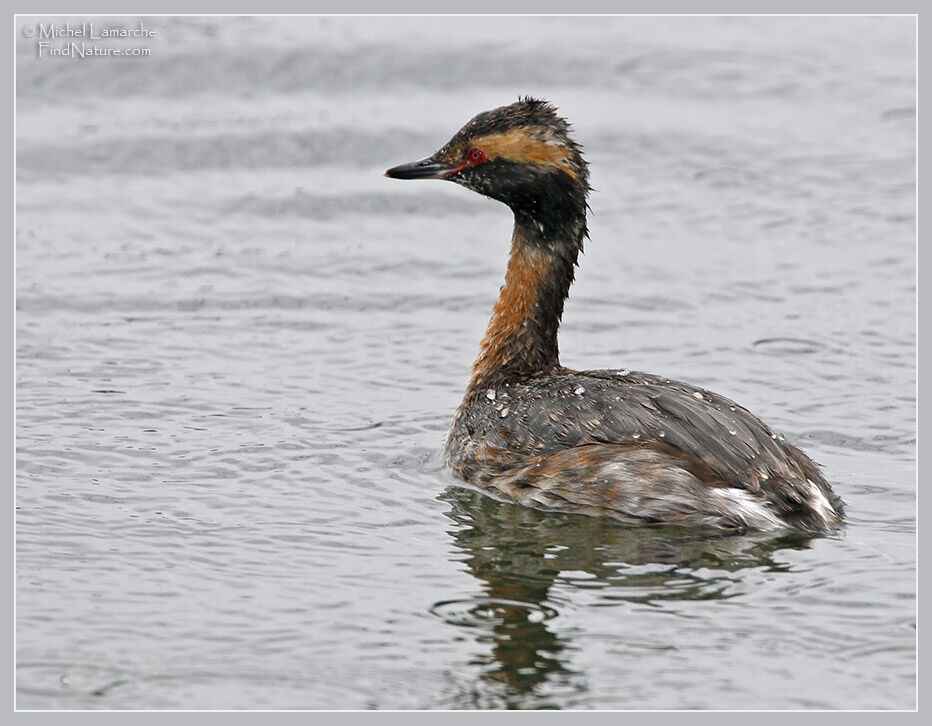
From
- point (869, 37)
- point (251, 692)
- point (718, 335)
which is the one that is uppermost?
point (869, 37)

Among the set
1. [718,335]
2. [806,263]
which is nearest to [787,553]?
A: [718,335]

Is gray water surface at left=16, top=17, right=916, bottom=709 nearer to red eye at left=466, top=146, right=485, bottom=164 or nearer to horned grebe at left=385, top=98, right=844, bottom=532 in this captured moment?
horned grebe at left=385, top=98, right=844, bottom=532

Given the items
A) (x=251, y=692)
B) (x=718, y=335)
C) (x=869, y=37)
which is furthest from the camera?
(x=869, y=37)

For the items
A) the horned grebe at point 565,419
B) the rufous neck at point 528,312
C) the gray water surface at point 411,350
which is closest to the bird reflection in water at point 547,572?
the gray water surface at point 411,350

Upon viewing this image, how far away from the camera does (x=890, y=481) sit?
28.0 ft

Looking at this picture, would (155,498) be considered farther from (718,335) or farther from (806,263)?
(806,263)

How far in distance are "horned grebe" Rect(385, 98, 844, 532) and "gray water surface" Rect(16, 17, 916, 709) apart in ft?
0.63

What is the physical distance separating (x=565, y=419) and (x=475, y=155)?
1.66 meters

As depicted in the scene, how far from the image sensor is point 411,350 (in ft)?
34.8

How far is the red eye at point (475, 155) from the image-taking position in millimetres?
8868

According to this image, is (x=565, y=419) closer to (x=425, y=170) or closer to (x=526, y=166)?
(x=526, y=166)

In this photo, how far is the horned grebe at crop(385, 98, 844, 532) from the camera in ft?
25.5

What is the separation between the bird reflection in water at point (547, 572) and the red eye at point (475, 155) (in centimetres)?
187

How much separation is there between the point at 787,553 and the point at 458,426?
2163 millimetres
